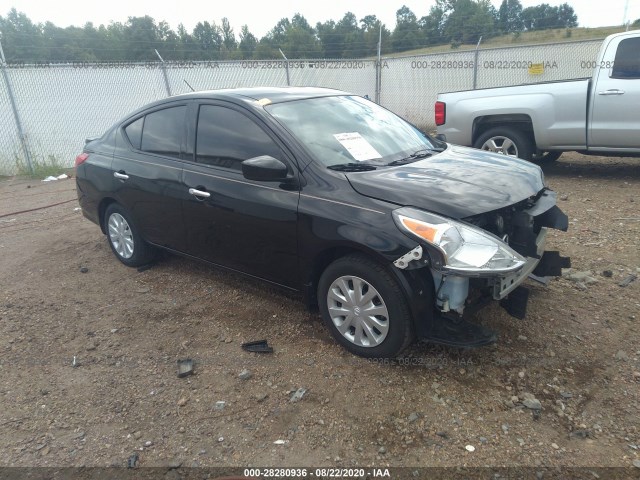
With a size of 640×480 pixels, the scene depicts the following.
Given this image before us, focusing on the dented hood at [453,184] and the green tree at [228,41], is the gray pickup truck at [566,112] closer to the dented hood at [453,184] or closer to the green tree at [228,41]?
the dented hood at [453,184]

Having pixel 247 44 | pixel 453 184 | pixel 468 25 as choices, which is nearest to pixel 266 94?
pixel 453 184

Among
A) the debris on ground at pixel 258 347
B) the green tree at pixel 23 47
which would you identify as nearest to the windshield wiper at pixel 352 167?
the debris on ground at pixel 258 347

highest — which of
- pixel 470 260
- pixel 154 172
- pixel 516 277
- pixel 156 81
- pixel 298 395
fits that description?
pixel 156 81

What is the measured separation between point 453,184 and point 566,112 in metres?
4.76

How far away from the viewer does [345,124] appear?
377cm

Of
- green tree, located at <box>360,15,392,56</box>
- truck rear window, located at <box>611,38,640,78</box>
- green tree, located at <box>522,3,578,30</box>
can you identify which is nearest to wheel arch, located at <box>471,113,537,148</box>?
truck rear window, located at <box>611,38,640,78</box>

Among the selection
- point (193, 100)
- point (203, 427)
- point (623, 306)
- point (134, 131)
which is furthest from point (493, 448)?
point (134, 131)

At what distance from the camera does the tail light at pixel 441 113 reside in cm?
782

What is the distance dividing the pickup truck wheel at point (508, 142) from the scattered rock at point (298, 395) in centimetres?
544

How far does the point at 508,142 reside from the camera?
7.31 meters

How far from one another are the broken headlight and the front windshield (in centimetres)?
82

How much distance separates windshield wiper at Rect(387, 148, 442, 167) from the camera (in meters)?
3.52

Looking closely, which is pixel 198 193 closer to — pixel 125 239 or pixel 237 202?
pixel 237 202

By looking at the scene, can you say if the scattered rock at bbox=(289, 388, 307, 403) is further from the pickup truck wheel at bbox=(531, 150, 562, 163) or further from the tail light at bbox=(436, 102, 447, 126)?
the pickup truck wheel at bbox=(531, 150, 562, 163)
